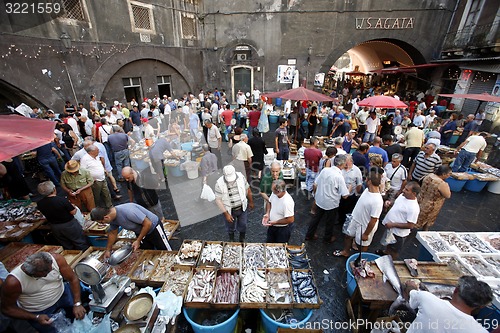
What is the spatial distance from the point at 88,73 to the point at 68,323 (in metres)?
12.4

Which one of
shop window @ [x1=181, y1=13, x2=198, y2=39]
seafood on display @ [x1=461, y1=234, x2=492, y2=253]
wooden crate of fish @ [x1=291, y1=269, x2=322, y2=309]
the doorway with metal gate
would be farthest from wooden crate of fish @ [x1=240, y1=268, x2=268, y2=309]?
shop window @ [x1=181, y1=13, x2=198, y2=39]

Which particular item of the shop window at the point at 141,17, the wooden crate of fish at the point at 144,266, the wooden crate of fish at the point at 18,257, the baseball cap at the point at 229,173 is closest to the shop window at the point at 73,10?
the shop window at the point at 141,17

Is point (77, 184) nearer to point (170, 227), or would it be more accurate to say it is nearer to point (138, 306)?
point (170, 227)

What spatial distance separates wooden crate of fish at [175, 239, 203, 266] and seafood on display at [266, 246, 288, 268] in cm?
118

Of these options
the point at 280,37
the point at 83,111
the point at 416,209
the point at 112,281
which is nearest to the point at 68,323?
the point at 112,281

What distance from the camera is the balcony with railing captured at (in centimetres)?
1153

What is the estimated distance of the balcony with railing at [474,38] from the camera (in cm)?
1153

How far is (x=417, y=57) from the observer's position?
17.2 meters

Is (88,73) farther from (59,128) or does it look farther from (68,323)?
(68,323)

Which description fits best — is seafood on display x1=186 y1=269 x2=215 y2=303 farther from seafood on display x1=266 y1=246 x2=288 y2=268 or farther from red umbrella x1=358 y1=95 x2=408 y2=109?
red umbrella x1=358 y1=95 x2=408 y2=109

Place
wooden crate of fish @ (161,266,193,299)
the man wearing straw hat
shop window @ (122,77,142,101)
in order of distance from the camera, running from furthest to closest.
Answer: shop window @ (122,77,142,101) < the man wearing straw hat < wooden crate of fish @ (161,266,193,299)

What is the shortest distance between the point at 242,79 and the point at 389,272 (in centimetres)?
1827

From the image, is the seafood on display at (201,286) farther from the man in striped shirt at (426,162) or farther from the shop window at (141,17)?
the shop window at (141,17)

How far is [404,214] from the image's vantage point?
3.80 metres
